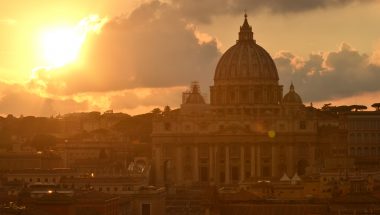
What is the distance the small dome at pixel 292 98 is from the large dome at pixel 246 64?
135 inches

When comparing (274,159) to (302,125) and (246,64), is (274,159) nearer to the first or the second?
(302,125)

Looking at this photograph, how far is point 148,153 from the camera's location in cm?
17300

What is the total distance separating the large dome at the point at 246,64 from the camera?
17362cm

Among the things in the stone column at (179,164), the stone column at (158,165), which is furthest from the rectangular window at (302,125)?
the stone column at (158,165)

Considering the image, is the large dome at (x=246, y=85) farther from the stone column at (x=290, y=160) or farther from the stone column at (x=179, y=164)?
the stone column at (x=179, y=164)

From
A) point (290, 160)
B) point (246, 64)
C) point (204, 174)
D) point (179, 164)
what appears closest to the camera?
point (290, 160)

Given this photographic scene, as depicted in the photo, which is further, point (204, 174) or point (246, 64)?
point (246, 64)

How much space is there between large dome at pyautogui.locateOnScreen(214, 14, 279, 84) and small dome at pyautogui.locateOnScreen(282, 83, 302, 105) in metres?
3.44

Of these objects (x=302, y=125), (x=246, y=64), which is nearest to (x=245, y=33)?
(x=246, y=64)

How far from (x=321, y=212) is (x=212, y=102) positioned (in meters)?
109

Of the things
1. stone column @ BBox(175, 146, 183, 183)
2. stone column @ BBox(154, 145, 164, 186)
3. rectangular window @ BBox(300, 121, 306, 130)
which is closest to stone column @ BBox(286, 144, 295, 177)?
rectangular window @ BBox(300, 121, 306, 130)

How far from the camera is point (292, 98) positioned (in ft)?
586

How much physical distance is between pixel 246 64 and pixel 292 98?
7553 millimetres

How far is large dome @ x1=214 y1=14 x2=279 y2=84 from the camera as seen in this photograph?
174 m
